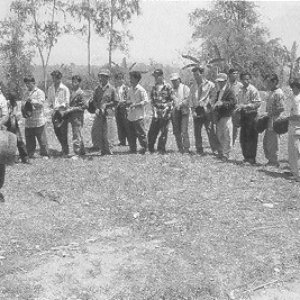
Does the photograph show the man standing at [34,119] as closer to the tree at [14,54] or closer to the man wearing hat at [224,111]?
the man wearing hat at [224,111]

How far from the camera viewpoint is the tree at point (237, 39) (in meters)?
40.2

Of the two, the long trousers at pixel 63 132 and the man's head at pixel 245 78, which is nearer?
the man's head at pixel 245 78

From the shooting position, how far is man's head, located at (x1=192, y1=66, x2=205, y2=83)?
991 centimetres

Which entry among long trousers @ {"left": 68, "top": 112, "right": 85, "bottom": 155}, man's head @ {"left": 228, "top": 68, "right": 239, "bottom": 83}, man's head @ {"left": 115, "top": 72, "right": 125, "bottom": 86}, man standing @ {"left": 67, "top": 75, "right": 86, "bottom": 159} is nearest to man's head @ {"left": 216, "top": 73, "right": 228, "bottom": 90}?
man's head @ {"left": 228, "top": 68, "right": 239, "bottom": 83}

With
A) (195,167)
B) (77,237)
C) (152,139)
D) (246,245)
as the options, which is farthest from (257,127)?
(77,237)

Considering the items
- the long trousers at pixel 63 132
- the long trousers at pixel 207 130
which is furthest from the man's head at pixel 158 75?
the long trousers at pixel 63 132

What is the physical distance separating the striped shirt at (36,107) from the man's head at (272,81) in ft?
13.5

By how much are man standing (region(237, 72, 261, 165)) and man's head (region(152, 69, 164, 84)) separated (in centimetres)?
155

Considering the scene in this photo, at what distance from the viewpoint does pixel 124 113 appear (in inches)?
448

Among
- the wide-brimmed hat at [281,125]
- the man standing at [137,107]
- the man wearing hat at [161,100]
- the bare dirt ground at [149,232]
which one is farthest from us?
the man standing at [137,107]

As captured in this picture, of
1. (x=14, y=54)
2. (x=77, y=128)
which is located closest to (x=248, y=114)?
(x=77, y=128)

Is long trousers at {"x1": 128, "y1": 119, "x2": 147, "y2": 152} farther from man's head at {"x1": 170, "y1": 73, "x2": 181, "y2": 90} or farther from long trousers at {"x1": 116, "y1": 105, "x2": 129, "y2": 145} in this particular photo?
man's head at {"x1": 170, "y1": 73, "x2": 181, "y2": 90}

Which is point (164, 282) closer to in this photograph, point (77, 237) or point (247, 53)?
point (77, 237)

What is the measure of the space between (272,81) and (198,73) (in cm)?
153
